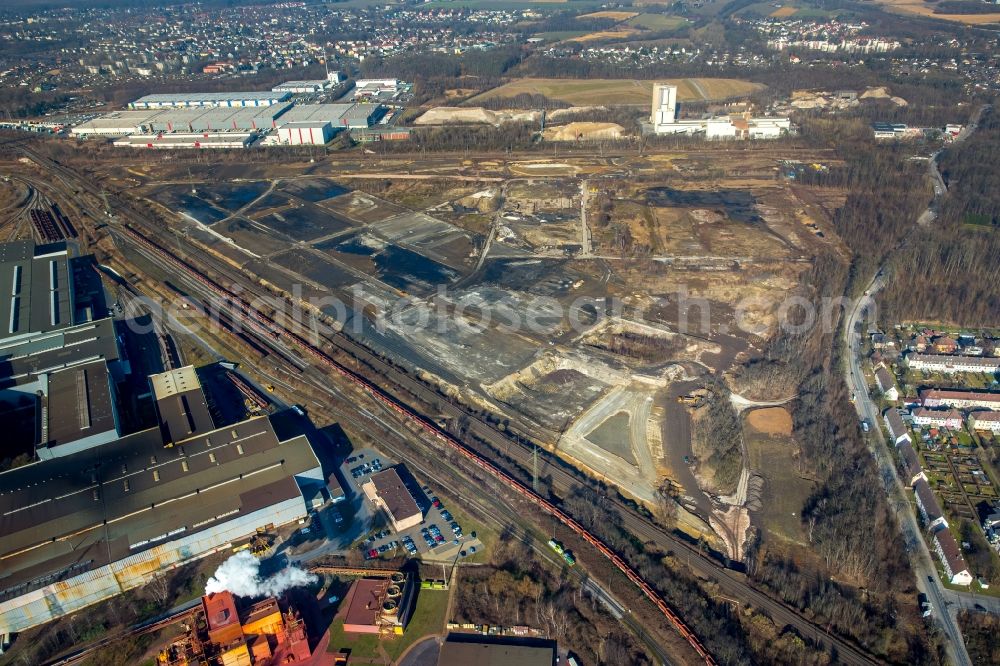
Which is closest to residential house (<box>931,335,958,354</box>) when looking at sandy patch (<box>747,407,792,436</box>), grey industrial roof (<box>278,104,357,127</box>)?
sandy patch (<box>747,407,792,436</box>)

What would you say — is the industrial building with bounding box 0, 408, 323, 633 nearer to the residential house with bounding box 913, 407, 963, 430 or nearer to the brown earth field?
the residential house with bounding box 913, 407, 963, 430

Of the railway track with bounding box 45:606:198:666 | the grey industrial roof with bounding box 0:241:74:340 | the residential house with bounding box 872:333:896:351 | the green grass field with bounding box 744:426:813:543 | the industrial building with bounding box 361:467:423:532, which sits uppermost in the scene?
the grey industrial roof with bounding box 0:241:74:340

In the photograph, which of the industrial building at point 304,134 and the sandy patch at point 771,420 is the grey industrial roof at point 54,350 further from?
the industrial building at point 304,134

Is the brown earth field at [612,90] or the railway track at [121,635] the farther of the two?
the brown earth field at [612,90]

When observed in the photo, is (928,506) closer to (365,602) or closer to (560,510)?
(560,510)

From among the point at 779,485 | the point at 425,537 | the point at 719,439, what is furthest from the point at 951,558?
the point at 425,537

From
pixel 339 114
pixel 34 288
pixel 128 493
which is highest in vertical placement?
pixel 339 114

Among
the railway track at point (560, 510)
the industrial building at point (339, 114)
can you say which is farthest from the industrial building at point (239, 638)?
the industrial building at point (339, 114)
